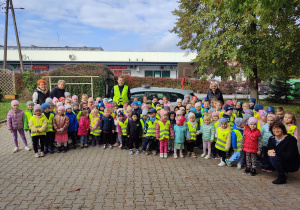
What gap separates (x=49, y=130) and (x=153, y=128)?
9.40 feet

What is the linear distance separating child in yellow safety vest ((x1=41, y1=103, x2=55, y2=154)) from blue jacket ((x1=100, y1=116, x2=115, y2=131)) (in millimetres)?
1390

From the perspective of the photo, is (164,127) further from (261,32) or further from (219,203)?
(261,32)

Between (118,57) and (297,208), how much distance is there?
3138 centimetres

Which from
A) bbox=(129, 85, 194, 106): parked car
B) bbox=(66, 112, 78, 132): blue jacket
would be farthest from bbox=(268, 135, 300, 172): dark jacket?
bbox=(66, 112, 78, 132): blue jacket

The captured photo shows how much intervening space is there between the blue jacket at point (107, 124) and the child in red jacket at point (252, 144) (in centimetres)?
370

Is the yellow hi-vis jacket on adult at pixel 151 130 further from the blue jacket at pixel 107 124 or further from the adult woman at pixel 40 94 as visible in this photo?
the adult woman at pixel 40 94

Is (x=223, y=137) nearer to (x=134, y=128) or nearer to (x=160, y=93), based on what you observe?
(x=134, y=128)

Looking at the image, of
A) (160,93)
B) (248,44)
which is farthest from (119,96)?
(248,44)

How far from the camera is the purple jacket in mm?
6270

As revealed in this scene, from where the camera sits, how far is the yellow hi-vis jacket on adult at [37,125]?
589 centimetres

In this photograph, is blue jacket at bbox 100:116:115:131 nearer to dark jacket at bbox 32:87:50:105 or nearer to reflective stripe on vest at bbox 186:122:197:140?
dark jacket at bbox 32:87:50:105

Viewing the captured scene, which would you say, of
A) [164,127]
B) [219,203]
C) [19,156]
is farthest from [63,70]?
[219,203]

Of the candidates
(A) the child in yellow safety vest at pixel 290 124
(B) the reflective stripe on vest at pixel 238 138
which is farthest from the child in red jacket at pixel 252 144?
(A) the child in yellow safety vest at pixel 290 124

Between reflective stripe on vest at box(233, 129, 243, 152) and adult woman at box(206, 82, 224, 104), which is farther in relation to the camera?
adult woman at box(206, 82, 224, 104)
